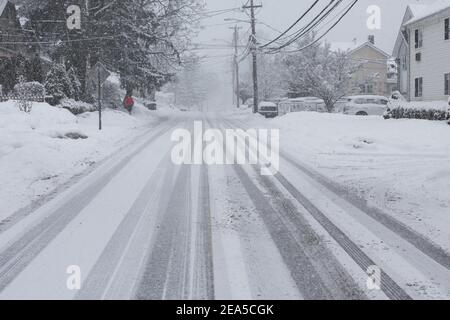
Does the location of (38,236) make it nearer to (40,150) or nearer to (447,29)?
(40,150)

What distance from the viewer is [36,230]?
7.00 m

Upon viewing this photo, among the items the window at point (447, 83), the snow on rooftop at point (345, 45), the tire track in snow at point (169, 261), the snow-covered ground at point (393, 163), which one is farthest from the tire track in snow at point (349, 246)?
the snow on rooftop at point (345, 45)

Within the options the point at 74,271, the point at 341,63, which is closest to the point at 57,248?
the point at 74,271

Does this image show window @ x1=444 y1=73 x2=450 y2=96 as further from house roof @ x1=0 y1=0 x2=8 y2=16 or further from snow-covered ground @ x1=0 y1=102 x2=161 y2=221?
house roof @ x1=0 y1=0 x2=8 y2=16

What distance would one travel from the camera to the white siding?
28.7 m

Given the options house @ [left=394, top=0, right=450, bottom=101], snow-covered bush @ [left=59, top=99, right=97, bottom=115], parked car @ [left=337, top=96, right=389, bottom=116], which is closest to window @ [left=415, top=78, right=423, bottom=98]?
house @ [left=394, top=0, right=450, bottom=101]

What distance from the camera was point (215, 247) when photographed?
611cm

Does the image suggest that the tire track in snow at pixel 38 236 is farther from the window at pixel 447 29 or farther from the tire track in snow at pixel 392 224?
the window at pixel 447 29

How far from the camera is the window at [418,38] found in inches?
1248

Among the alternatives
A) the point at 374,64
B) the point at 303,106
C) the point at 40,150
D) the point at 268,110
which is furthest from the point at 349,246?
the point at 374,64

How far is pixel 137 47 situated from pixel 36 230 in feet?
100

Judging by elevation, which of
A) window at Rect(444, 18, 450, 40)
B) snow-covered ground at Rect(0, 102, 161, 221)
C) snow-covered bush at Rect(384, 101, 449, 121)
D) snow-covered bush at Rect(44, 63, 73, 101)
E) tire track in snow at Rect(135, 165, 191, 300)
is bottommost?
tire track in snow at Rect(135, 165, 191, 300)

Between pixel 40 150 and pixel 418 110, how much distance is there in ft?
59.2

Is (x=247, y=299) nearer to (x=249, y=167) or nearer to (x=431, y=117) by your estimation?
(x=249, y=167)
